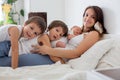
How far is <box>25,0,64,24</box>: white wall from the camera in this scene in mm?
3014

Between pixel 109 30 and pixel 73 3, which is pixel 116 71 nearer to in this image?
pixel 109 30

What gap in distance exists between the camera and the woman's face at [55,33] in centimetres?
183

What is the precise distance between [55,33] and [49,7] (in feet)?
4.24

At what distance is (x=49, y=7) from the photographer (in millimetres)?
3053

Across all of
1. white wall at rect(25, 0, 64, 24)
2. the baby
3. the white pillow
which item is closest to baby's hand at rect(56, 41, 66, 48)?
the baby

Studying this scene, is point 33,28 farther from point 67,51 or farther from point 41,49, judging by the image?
point 67,51

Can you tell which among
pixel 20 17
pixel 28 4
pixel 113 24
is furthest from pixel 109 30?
pixel 20 17

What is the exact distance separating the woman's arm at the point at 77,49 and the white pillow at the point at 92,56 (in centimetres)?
10

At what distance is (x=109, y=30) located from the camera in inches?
76.5

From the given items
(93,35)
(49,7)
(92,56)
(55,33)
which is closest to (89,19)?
(93,35)

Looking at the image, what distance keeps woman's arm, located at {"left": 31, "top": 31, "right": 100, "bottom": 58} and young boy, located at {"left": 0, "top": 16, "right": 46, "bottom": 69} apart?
137 mm

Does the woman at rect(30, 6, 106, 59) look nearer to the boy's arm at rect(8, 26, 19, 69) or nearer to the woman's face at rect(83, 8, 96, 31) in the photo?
the woman's face at rect(83, 8, 96, 31)

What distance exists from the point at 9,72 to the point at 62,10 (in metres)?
1.76

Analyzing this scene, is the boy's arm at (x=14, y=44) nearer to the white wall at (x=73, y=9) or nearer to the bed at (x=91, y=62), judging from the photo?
the bed at (x=91, y=62)
